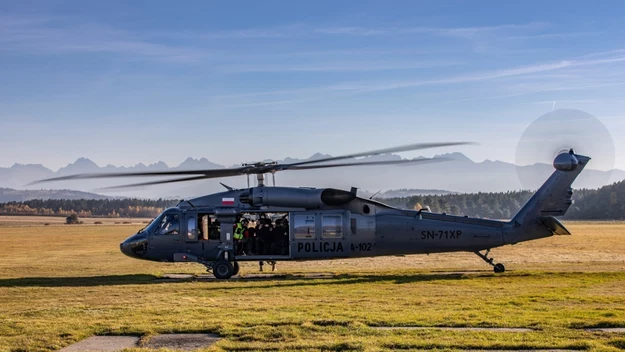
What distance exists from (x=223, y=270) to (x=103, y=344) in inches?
538

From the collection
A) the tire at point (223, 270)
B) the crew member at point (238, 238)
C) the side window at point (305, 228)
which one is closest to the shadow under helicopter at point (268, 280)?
the tire at point (223, 270)

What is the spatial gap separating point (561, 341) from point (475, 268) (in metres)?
17.5

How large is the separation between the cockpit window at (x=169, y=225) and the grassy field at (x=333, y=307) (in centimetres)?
183

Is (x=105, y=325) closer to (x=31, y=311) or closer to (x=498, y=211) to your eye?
(x=31, y=311)

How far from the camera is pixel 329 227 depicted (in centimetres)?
2519

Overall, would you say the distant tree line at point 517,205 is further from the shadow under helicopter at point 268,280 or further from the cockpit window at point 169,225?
the cockpit window at point 169,225

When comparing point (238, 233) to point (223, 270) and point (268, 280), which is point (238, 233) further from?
point (268, 280)

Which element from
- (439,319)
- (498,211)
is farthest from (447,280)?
(498,211)

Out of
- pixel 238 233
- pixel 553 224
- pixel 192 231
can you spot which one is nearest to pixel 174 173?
pixel 192 231

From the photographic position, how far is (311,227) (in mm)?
25172

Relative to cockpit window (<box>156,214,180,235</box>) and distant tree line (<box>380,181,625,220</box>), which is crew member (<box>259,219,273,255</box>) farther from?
distant tree line (<box>380,181,625,220</box>)

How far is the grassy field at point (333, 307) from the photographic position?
1116cm

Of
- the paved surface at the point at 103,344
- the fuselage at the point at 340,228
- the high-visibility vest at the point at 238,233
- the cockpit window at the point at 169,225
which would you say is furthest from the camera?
the cockpit window at the point at 169,225

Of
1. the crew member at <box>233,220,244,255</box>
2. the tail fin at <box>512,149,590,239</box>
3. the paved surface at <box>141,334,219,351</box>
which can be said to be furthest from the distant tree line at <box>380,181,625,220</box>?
the paved surface at <box>141,334,219,351</box>
